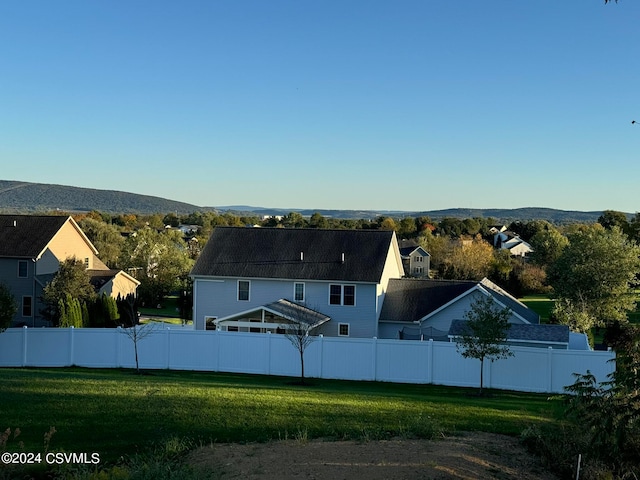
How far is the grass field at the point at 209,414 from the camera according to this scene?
1243 cm

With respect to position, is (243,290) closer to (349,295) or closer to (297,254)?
(297,254)

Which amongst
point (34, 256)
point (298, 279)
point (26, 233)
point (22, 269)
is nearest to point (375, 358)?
point (298, 279)

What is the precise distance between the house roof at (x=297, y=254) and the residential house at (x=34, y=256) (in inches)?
451

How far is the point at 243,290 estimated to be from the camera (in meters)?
35.7

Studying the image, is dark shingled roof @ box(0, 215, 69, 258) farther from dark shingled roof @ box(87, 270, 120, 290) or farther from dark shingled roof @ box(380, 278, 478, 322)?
dark shingled roof @ box(380, 278, 478, 322)

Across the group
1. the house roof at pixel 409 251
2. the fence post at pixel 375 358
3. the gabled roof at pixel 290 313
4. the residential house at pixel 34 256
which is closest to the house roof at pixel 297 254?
the gabled roof at pixel 290 313

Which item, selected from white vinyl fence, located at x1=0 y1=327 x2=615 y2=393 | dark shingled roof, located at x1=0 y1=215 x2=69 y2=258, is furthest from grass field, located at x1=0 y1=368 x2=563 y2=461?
dark shingled roof, located at x1=0 y1=215 x2=69 y2=258

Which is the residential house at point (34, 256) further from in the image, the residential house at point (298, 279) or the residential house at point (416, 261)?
the residential house at point (416, 261)

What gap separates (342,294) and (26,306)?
67.3 ft

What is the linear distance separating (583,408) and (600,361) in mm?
10866

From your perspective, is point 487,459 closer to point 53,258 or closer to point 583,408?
point 583,408

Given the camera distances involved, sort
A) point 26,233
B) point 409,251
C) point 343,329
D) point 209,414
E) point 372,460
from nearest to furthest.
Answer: point 372,460, point 209,414, point 343,329, point 26,233, point 409,251

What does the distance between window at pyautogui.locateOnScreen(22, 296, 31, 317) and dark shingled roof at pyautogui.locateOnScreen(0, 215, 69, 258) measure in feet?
8.80

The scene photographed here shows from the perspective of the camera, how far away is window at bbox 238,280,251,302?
35.6m
